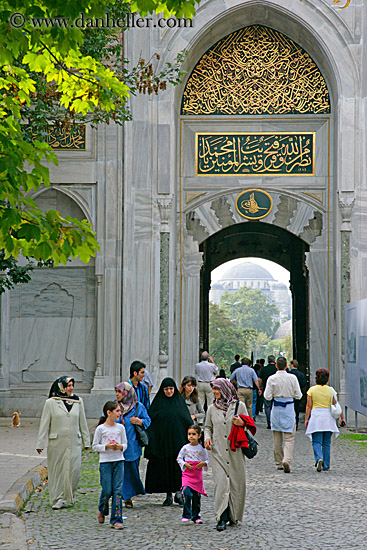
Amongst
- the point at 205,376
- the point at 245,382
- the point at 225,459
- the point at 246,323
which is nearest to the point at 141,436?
the point at 225,459

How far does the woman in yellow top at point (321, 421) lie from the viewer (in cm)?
1161

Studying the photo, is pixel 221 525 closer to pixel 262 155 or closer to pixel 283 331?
pixel 262 155

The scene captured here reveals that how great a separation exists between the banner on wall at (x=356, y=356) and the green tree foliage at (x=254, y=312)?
132251 millimetres

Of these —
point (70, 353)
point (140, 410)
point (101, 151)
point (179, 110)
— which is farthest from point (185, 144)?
point (140, 410)

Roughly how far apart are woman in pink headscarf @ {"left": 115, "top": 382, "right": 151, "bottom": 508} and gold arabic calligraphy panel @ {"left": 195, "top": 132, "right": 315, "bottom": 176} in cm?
1083

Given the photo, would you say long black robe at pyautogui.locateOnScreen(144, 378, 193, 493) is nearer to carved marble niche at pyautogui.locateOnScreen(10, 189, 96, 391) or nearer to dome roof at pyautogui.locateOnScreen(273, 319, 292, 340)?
carved marble niche at pyautogui.locateOnScreen(10, 189, 96, 391)

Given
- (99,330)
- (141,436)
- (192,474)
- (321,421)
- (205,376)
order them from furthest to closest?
(99,330), (205,376), (321,421), (141,436), (192,474)

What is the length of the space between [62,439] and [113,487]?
126 cm

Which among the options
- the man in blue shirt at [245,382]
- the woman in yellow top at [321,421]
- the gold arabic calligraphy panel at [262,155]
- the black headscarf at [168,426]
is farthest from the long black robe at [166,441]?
the gold arabic calligraphy panel at [262,155]

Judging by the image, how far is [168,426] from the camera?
914 cm

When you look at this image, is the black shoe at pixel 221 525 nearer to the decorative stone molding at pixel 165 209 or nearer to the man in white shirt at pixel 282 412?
the man in white shirt at pixel 282 412

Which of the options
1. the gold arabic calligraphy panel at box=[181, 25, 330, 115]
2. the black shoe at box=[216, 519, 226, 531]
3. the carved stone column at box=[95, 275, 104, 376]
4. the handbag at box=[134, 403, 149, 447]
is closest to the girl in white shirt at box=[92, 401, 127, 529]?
the handbag at box=[134, 403, 149, 447]

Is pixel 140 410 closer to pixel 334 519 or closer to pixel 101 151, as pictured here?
pixel 334 519

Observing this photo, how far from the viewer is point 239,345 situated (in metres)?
90.3
